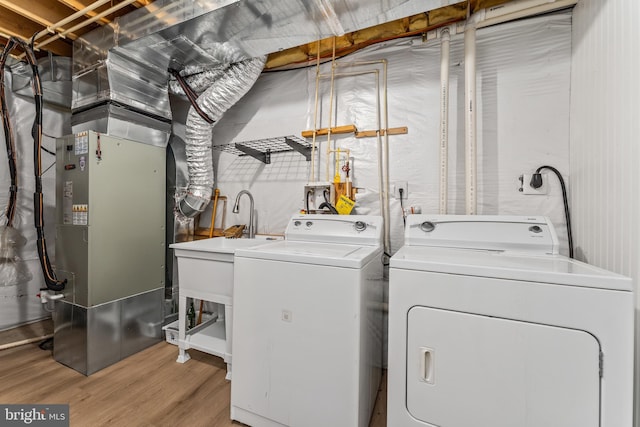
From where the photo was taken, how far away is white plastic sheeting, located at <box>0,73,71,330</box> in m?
2.38

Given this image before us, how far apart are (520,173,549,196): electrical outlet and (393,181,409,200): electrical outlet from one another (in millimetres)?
708

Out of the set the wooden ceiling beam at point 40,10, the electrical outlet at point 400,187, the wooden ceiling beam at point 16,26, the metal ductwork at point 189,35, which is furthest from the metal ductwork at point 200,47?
the electrical outlet at point 400,187

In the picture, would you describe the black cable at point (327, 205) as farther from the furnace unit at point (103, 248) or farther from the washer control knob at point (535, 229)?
the furnace unit at point (103, 248)

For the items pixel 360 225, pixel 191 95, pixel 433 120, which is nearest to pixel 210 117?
pixel 191 95

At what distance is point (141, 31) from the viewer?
1817mm

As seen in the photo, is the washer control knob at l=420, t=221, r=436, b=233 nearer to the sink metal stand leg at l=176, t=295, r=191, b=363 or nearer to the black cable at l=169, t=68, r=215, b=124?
the sink metal stand leg at l=176, t=295, r=191, b=363

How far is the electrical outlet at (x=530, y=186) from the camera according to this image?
5.47 feet

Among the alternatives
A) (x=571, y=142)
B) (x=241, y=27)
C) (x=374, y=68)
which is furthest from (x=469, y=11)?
(x=241, y=27)

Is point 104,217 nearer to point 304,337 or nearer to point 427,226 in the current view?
point 304,337

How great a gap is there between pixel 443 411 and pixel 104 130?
266 centimetres

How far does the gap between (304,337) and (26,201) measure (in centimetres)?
299

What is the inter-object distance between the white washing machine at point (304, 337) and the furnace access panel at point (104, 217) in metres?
1.23

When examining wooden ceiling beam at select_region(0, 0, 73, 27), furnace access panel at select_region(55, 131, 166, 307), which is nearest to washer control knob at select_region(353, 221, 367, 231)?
furnace access panel at select_region(55, 131, 166, 307)

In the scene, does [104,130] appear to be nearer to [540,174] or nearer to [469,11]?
[469,11]
